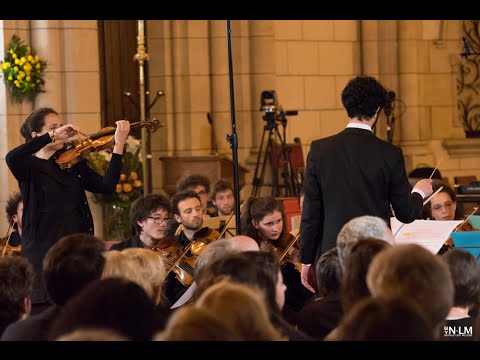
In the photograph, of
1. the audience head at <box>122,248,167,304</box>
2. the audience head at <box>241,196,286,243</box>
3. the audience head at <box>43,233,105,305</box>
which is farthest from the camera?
the audience head at <box>241,196,286,243</box>

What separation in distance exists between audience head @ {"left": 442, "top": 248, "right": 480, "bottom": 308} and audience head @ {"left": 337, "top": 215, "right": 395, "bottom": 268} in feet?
0.91

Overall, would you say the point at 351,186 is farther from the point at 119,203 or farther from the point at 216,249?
the point at 119,203

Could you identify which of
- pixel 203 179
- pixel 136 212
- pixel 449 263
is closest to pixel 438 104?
pixel 203 179

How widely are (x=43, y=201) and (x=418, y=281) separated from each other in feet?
8.43

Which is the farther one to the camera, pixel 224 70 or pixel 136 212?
pixel 224 70

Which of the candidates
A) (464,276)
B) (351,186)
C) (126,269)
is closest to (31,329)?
(126,269)

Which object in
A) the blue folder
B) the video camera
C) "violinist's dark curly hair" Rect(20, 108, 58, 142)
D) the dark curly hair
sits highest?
the video camera

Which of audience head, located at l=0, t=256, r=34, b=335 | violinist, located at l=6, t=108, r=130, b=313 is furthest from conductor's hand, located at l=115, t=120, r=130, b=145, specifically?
audience head, located at l=0, t=256, r=34, b=335

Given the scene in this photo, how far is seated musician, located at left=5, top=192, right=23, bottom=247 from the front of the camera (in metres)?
6.39

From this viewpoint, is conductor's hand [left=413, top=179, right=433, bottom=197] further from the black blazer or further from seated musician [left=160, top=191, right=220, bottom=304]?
seated musician [left=160, top=191, right=220, bottom=304]

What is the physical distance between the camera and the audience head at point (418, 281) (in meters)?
2.93
